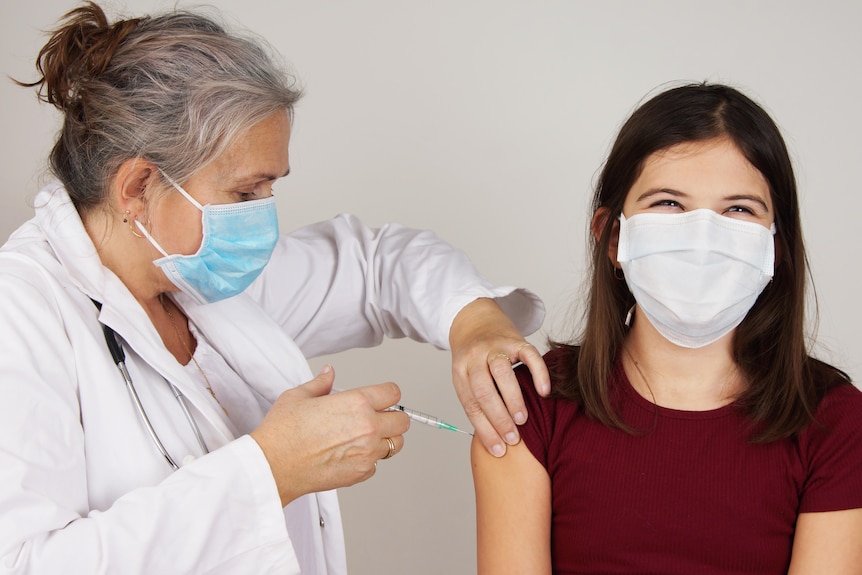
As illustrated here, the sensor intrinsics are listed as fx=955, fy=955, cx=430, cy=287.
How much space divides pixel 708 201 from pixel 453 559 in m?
1.64

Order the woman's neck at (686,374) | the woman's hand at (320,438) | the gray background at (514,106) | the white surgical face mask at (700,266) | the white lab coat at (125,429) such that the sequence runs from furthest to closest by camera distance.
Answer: the gray background at (514,106), the woman's neck at (686,374), the white surgical face mask at (700,266), the woman's hand at (320,438), the white lab coat at (125,429)

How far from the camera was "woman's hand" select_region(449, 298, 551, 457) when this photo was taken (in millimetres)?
1580

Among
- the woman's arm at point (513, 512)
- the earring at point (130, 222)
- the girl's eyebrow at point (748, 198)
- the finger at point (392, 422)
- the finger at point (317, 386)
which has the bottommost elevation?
the woman's arm at point (513, 512)

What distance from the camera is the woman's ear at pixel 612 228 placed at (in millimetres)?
1702

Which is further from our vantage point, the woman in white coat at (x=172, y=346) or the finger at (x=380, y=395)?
the finger at (x=380, y=395)

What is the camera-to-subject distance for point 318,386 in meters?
1.53

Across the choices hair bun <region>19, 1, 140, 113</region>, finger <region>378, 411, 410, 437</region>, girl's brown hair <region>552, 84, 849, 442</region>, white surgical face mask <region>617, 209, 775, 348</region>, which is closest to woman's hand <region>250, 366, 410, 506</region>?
finger <region>378, 411, 410, 437</region>

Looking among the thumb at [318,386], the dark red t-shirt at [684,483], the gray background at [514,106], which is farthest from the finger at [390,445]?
the gray background at [514,106]

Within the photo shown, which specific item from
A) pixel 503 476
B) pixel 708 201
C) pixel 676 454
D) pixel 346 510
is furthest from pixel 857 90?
pixel 346 510

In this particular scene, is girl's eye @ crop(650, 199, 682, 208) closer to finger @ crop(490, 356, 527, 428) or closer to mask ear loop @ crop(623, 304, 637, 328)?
mask ear loop @ crop(623, 304, 637, 328)

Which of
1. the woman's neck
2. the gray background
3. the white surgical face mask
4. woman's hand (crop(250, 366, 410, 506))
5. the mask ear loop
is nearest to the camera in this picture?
woman's hand (crop(250, 366, 410, 506))

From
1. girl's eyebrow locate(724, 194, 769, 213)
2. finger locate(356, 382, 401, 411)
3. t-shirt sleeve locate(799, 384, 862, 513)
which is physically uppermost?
girl's eyebrow locate(724, 194, 769, 213)

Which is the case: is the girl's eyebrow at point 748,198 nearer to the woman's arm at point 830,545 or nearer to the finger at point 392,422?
the woman's arm at point 830,545

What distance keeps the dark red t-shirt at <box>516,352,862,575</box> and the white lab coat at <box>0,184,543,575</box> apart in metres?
0.35
